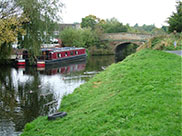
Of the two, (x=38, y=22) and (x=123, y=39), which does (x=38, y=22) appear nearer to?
(x=38, y=22)

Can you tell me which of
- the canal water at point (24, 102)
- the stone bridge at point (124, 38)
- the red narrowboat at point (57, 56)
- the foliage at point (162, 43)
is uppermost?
the stone bridge at point (124, 38)

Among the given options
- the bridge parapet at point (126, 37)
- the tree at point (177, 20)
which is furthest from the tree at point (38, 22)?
the bridge parapet at point (126, 37)

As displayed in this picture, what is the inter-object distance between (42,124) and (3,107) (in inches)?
188

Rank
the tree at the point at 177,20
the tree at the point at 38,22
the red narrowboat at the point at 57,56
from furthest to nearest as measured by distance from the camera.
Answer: the red narrowboat at the point at 57,56
the tree at the point at 177,20
the tree at the point at 38,22

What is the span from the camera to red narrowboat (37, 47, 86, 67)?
30891 millimetres

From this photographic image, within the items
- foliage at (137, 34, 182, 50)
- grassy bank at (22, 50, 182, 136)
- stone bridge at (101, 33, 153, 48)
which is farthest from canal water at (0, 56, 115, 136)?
stone bridge at (101, 33, 153, 48)

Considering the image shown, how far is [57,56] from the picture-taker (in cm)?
3322

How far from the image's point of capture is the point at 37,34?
1970cm

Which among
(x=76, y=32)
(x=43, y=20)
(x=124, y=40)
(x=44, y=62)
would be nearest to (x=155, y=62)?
(x=43, y=20)

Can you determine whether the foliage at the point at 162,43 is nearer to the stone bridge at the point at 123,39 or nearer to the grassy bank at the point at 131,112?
the grassy bank at the point at 131,112

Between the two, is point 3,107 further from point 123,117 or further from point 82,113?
point 123,117

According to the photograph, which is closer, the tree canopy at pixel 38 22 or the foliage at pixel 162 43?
the foliage at pixel 162 43

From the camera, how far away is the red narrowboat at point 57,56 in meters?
30.9

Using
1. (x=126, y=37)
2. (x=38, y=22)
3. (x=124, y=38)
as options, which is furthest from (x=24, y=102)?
(x=124, y=38)
